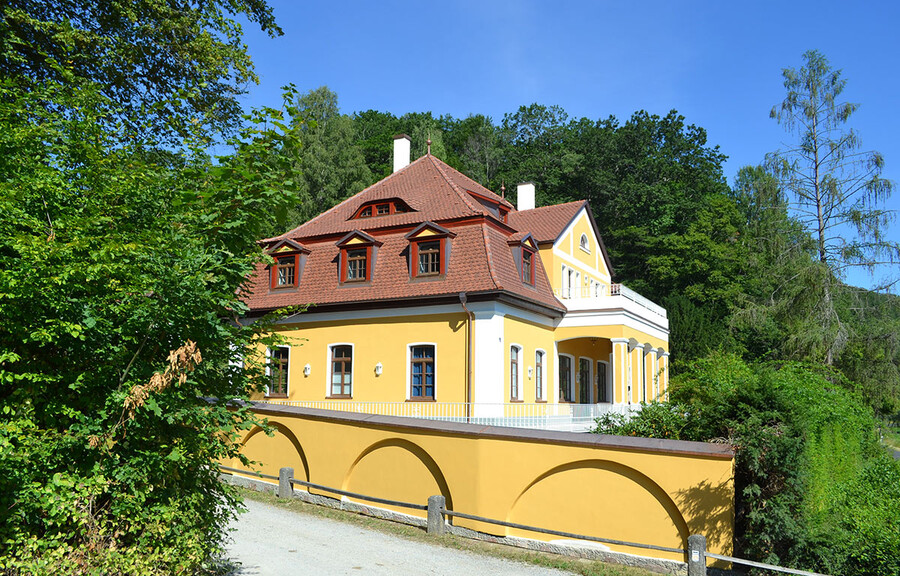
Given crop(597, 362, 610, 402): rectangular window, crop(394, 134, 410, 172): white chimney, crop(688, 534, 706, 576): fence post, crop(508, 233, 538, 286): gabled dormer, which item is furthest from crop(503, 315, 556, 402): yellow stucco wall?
crop(688, 534, 706, 576): fence post

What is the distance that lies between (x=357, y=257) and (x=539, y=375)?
6639mm

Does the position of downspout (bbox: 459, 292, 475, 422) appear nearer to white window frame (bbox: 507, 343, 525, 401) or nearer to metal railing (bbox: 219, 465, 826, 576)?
white window frame (bbox: 507, 343, 525, 401)

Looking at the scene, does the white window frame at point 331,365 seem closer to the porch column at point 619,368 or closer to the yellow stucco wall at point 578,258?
the yellow stucco wall at point 578,258

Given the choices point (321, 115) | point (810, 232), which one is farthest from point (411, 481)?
point (321, 115)

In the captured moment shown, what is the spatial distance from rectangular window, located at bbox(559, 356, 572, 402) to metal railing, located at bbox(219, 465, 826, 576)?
12.0 m

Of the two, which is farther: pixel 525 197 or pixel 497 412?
pixel 525 197

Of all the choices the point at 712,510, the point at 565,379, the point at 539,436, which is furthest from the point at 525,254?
the point at 712,510

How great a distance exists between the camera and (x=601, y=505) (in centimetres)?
1008

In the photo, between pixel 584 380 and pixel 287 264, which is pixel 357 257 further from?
pixel 584 380

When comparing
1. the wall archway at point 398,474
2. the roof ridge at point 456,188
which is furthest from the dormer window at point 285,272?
the wall archway at point 398,474

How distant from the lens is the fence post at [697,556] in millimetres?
8273

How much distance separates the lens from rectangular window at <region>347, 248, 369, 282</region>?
2081 centimetres

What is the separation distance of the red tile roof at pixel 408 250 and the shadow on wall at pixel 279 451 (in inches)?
193

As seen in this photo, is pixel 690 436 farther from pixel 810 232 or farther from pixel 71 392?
pixel 810 232
